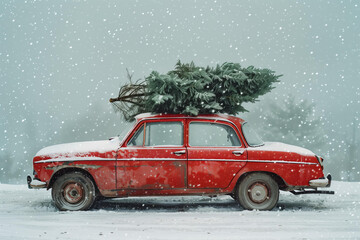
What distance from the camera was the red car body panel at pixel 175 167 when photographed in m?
6.63

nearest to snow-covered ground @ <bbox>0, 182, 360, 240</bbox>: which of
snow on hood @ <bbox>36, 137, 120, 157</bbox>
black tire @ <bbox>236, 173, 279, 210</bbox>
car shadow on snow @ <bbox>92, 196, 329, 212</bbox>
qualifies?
car shadow on snow @ <bbox>92, 196, 329, 212</bbox>

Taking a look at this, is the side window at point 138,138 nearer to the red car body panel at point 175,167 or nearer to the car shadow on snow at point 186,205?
the red car body panel at point 175,167

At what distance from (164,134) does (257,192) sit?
1.90 metres

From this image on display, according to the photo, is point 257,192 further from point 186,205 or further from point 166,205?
point 166,205

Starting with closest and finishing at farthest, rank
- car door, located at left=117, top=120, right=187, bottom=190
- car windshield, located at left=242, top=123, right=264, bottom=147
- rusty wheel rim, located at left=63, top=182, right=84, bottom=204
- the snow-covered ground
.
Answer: the snow-covered ground
car door, located at left=117, top=120, right=187, bottom=190
rusty wheel rim, located at left=63, top=182, right=84, bottom=204
car windshield, located at left=242, top=123, right=264, bottom=147

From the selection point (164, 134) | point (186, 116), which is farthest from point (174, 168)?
point (186, 116)

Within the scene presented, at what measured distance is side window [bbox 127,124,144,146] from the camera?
6.74m

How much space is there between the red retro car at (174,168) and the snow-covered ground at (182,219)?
1.18 ft

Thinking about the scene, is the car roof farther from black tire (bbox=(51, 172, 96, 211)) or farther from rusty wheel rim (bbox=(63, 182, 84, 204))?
rusty wheel rim (bbox=(63, 182, 84, 204))

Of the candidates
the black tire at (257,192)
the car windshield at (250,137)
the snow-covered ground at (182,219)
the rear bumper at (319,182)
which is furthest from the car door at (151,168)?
the rear bumper at (319,182)

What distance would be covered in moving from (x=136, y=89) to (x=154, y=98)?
1.37m

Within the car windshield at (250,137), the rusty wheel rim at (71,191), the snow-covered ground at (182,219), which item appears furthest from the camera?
the car windshield at (250,137)

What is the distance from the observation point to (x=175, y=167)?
6.64 metres

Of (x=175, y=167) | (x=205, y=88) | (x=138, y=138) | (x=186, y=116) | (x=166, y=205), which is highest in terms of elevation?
(x=205, y=88)
